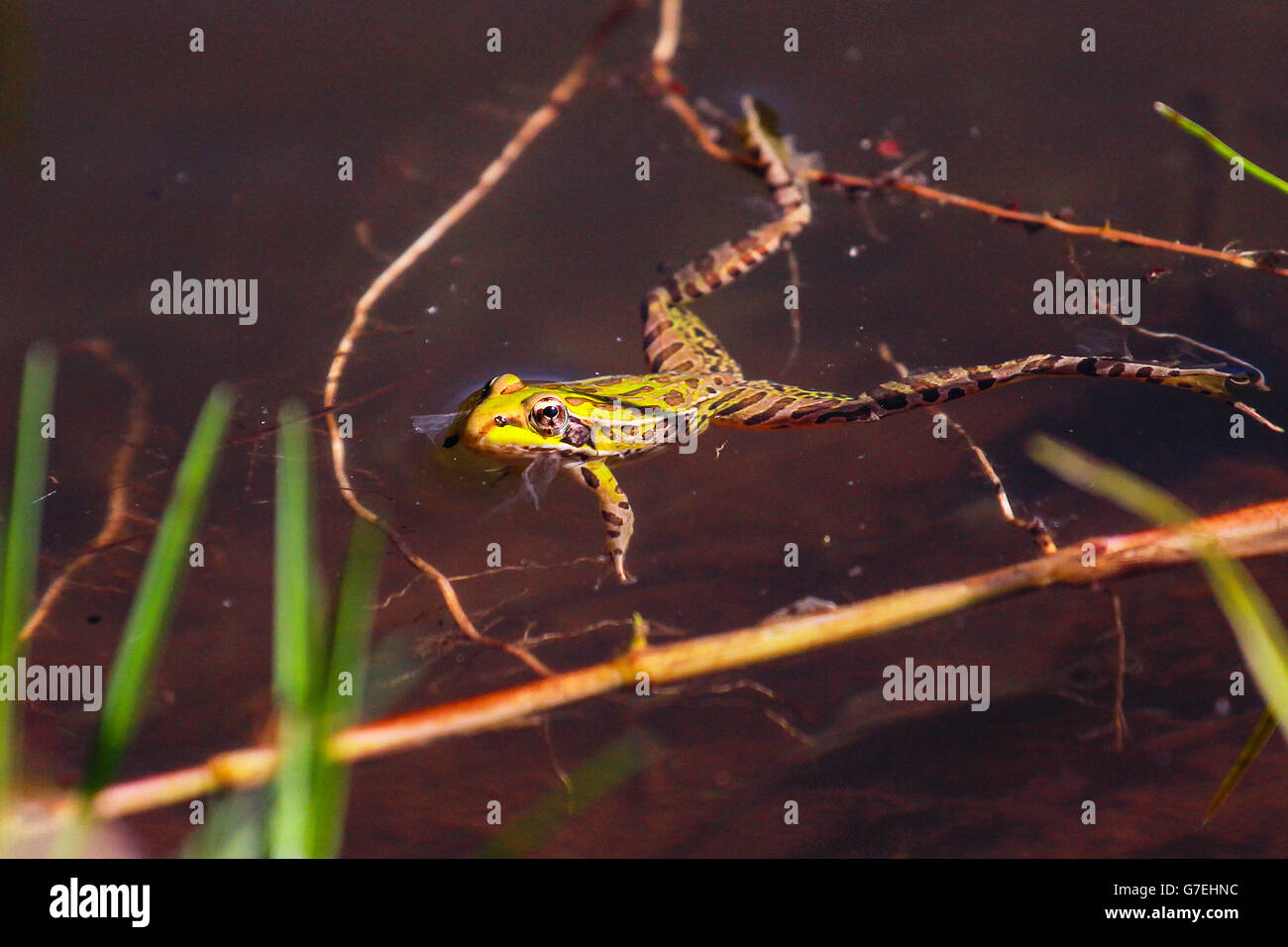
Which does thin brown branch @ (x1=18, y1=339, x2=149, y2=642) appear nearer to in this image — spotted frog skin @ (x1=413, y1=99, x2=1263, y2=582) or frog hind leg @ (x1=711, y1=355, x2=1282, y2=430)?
spotted frog skin @ (x1=413, y1=99, x2=1263, y2=582)

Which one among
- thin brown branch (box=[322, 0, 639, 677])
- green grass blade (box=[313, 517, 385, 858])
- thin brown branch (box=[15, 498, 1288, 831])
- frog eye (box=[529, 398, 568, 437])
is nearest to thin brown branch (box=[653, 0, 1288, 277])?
thin brown branch (box=[322, 0, 639, 677])

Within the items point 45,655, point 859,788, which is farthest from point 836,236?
point 45,655

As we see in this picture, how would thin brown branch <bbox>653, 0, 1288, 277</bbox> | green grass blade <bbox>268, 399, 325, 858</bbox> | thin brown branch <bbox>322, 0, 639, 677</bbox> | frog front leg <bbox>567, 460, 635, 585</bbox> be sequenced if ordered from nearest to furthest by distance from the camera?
1. green grass blade <bbox>268, 399, 325, 858</bbox>
2. thin brown branch <bbox>322, 0, 639, 677</bbox>
3. thin brown branch <bbox>653, 0, 1288, 277</bbox>
4. frog front leg <bbox>567, 460, 635, 585</bbox>

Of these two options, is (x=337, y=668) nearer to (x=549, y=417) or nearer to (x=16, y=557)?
(x=16, y=557)

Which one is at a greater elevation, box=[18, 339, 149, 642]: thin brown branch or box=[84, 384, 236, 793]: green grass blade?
box=[18, 339, 149, 642]: thin brown branch

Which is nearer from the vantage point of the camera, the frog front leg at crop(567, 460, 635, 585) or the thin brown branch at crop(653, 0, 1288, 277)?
the thin brown branch at crop(653, 0, 1288, 277)

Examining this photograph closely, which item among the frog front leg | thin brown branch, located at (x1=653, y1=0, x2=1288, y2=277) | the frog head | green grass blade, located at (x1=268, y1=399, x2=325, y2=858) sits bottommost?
green grass blade, located at (x1=268, y1=399, x2=325, y2=858)
